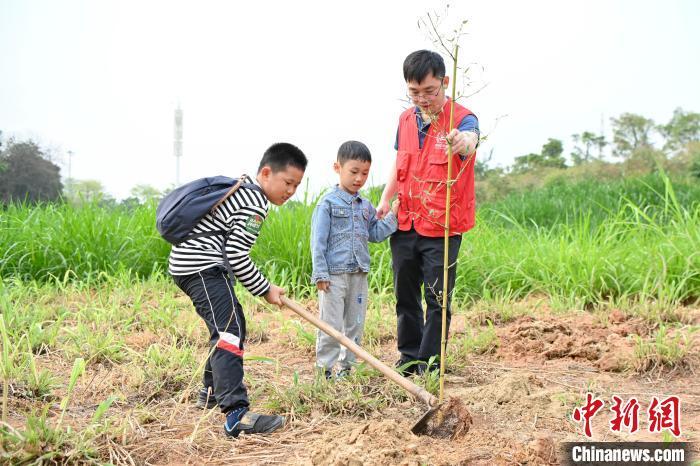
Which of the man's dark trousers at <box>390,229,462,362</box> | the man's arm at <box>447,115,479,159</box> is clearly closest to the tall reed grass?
the man's dark trousers at <box>390,229,462,362</box>

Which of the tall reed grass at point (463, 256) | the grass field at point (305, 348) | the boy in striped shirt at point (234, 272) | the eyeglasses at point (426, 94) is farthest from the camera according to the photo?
the tall reed grass at point (463, 256)

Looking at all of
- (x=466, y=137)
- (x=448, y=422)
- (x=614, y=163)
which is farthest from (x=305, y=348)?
(x=614, y=163)

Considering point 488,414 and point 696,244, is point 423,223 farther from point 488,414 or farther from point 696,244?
point 696,244

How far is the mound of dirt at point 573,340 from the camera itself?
4.39 m

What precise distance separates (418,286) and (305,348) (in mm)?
1095

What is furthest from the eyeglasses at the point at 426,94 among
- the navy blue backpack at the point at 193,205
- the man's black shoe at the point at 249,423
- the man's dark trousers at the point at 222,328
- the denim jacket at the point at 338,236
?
the man's black shoe at the point at 249,423

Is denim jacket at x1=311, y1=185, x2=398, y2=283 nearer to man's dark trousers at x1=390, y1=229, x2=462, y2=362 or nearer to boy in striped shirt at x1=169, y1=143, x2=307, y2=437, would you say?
man's dark trousers at x1=390, y1=229, x2=462, y2=362

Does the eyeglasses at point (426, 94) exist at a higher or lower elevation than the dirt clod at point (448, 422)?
higher

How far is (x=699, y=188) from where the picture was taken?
12328 millimetres

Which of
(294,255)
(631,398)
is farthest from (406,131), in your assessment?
(294,255)

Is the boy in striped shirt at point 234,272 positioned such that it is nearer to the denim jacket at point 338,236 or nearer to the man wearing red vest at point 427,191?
the denim jacket at point 338,236

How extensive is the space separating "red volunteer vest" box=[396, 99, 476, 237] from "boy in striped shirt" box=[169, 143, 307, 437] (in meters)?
0.76

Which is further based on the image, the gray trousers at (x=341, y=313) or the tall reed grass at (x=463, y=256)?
the tall reed grass at (x=463, y=256)

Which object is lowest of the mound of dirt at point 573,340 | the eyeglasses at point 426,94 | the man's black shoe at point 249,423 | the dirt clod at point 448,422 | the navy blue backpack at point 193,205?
the man's black shoe at point 249,423
